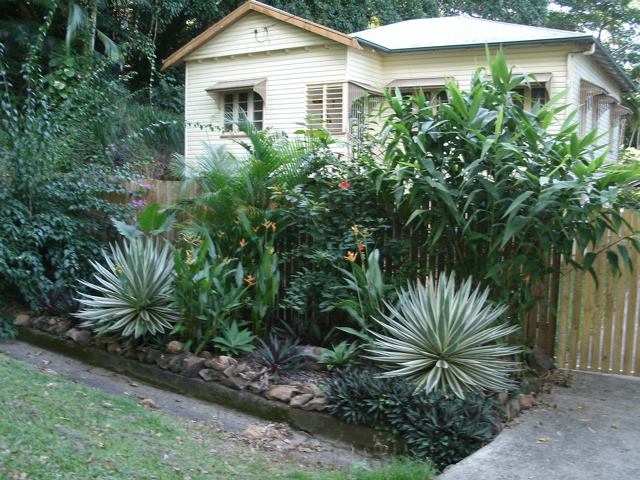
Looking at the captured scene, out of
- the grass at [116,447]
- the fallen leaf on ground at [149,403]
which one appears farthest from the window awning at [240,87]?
the grass at [116,447]

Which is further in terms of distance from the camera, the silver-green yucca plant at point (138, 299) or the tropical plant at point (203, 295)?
the silver-green yucca plant at point (138, 299)

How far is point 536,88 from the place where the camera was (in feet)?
43.8

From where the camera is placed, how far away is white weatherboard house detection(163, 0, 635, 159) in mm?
12828

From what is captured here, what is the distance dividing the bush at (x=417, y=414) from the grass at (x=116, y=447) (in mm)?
215

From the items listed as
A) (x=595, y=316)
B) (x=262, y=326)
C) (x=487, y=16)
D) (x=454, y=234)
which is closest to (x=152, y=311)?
(x=262, y=326)

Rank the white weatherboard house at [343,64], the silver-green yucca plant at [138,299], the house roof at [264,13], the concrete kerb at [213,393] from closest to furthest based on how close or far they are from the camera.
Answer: the concrete kerb at [213,393]
the silver-green yucca plant at [138,299]
the white weatherboard house at [343,64]
the house roof at [264,13]

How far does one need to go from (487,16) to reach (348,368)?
27.6 meters

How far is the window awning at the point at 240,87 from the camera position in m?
14.8

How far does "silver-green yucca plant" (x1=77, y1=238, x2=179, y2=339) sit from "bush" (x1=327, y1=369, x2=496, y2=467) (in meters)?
2.18

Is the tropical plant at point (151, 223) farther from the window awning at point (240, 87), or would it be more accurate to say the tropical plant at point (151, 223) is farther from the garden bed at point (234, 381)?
the window awning at point (240, 87)

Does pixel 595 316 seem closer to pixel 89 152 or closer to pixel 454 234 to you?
pixel 454 234

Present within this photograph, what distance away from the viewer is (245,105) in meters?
15.9

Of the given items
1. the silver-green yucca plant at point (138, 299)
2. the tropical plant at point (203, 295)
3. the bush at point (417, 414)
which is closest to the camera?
the bush at point (417, 414)

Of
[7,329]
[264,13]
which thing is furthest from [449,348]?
[264,13]
